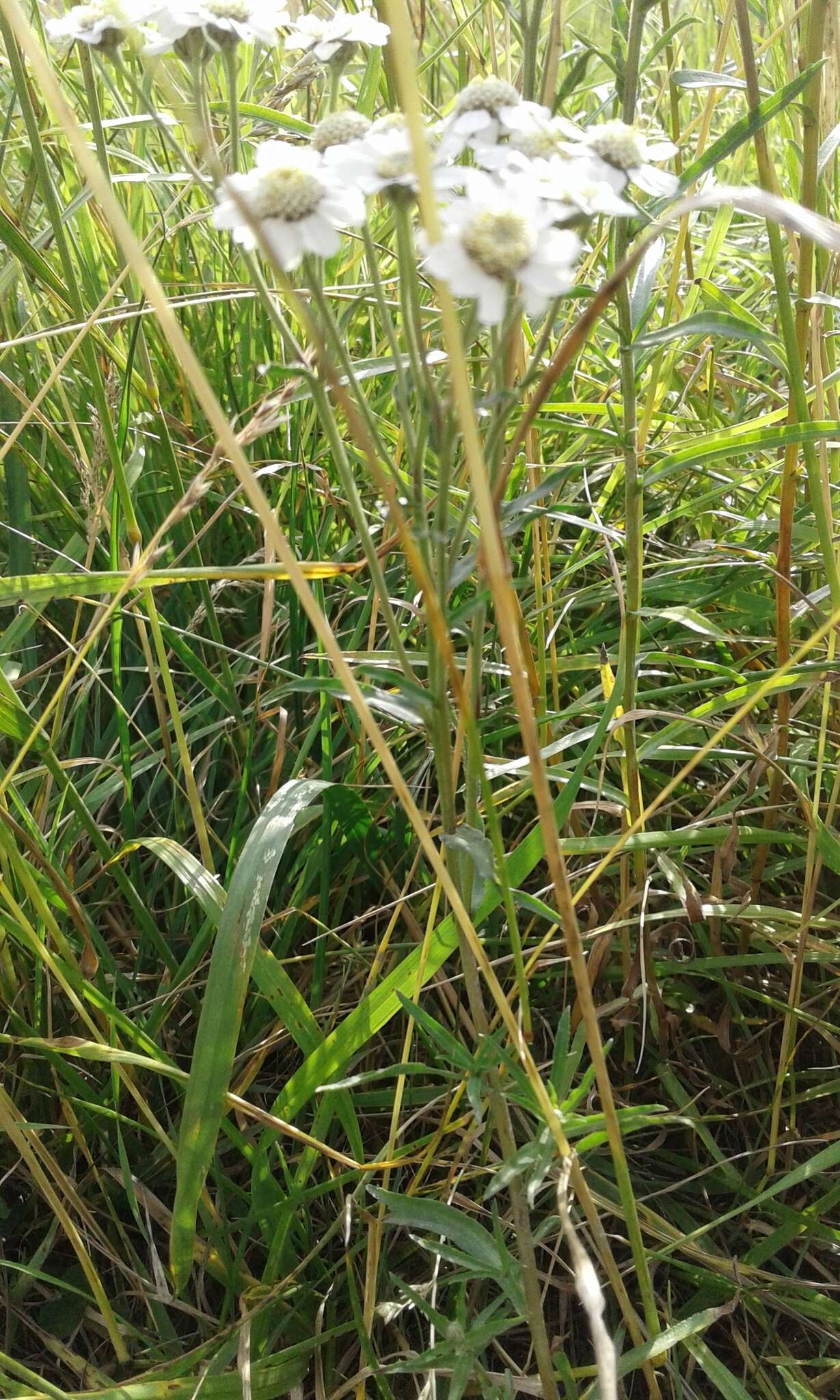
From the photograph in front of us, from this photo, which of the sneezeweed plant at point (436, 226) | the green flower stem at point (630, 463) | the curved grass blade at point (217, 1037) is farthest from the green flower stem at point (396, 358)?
the curved grass blade at point (217, 1037)

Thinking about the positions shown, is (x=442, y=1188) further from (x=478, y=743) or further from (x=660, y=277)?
(x=660, y=277)

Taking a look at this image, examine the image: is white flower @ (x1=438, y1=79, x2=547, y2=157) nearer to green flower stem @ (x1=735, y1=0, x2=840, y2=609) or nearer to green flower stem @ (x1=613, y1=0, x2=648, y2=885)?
green flower stem @ (x1=613, y1=0, x2=648, y2=885)

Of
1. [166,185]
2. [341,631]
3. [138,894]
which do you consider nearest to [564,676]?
[341,631]

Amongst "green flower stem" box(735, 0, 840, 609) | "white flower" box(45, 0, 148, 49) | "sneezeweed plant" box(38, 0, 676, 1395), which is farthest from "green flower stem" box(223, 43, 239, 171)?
"green flower stem" box(735, 0, 840, 609)

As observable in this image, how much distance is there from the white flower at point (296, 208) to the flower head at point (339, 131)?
0.19 ft

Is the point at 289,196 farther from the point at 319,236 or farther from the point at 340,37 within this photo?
the point at 340,37

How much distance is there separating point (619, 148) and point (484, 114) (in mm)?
74

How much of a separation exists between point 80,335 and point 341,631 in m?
0.41

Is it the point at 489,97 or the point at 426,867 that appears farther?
the point at 426,867

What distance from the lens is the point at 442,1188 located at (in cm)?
82

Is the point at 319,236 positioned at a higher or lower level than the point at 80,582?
higher

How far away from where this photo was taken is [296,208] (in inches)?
19.2

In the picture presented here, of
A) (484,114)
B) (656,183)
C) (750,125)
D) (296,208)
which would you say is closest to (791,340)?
(750,125)

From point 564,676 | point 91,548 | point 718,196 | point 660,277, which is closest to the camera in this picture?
point 718,196
